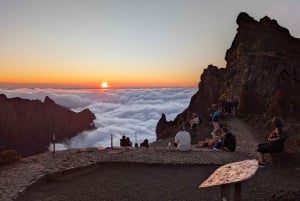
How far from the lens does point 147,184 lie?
1222 cm

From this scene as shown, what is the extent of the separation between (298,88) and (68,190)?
19667 millimetres

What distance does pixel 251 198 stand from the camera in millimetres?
10656

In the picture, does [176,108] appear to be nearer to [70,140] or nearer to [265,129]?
[70,140]

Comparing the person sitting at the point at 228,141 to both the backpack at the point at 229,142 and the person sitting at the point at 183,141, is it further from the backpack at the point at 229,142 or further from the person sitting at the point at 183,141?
the person sitting at the point at 183,141

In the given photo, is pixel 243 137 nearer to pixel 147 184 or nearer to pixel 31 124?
pixel 147 184

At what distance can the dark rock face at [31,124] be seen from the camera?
5450 centimetres

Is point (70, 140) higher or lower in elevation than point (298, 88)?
lower

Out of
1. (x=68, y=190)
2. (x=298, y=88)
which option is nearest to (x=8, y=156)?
(x=68, y=190)

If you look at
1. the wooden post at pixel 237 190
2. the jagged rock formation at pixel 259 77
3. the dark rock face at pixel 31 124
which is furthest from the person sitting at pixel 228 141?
the dark rock face at pixel 31 124

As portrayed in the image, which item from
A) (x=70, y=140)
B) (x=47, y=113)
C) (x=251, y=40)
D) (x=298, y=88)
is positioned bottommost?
(x=70, y=140)

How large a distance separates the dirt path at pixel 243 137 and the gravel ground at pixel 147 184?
3.91m

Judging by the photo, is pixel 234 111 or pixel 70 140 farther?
pixel 70 140

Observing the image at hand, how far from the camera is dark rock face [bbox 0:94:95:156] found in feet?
179

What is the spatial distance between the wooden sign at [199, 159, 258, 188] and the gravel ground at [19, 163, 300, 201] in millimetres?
2647
